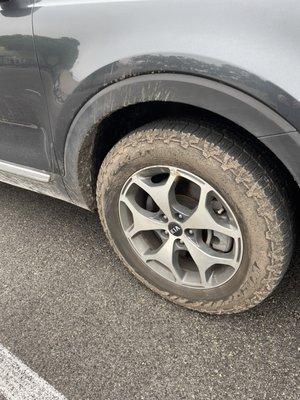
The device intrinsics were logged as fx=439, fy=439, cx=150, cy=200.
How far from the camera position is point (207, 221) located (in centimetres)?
170

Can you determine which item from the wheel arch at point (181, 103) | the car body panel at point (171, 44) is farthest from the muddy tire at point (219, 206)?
the car body panel at point (171, 44)

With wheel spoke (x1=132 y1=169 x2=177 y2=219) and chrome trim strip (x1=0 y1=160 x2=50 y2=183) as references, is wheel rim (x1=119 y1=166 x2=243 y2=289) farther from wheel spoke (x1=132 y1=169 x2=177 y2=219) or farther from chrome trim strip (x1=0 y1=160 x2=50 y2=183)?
chrome trim strip (x1=0 y1=160 x2=50 y2=183)

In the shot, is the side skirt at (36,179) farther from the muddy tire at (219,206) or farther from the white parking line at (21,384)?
the white parking line at (21,384)

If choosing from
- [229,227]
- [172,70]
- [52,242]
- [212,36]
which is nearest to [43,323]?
[52,242]

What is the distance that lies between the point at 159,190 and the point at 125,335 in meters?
0.66

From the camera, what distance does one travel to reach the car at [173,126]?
136 cm

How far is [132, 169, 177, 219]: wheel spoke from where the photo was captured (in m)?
1.76

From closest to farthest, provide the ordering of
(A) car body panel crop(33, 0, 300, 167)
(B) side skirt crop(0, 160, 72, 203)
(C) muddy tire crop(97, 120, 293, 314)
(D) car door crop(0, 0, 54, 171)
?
(A) car body panel crop(33, 0, 300, 167) < (C) muddy tire crop(97, 120, 293, 314) < (D) car door crop(0, 0, 54, 171) < (B) side skirt crop(0, 160, 72, 203)

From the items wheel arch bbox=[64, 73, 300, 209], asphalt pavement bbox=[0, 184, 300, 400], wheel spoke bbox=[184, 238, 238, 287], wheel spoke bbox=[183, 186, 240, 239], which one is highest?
wheel arch bbox=[64, 73, 300, 209]

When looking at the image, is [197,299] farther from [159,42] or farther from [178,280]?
[159,42]

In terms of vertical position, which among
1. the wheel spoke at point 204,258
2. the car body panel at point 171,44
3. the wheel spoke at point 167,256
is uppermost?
the car body panel at point 171,44

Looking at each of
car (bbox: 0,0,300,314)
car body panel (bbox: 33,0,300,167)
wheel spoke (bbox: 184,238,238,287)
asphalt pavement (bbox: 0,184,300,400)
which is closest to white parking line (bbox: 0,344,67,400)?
asphalt pavement (bbox: 0,184,300,400)

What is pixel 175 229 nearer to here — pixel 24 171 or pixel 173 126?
pixel 173 126

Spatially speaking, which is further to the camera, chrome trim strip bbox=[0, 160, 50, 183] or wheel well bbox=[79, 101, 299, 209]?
chrome trim strip bbox=[0, 160, 50, 183]
